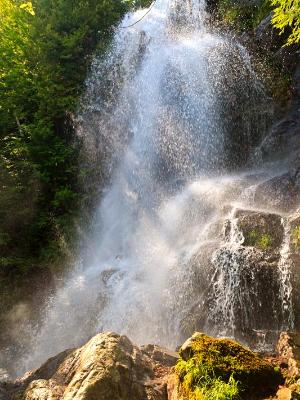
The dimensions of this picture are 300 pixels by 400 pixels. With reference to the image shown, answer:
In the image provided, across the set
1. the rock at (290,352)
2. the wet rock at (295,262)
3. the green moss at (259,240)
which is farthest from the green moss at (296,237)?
the rock at (290,352)

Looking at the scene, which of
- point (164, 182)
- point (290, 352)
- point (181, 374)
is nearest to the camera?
point (181, 374)

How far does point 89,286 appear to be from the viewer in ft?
36.7

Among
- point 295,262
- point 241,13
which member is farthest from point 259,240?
point 241,13

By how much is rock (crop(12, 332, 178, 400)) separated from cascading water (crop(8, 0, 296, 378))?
9.16ft

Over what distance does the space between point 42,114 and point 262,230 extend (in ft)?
34.8

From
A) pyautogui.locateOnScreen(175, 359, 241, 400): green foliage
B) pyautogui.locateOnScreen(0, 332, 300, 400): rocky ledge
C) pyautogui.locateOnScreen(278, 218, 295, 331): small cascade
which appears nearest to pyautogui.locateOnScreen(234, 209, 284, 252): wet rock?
pyautogui.locateOnScreen(278, 218, 295, 331): small cascade

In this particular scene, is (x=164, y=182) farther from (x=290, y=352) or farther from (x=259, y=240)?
(x=290, y=352)

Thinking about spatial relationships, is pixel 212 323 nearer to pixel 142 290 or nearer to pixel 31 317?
pixel 142 290

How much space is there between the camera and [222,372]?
15.0ft

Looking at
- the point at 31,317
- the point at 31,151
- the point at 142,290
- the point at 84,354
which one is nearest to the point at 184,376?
the point at 84,354

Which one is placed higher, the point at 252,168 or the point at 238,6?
the point at 238,6

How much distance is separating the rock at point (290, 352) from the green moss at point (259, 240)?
3.08 m

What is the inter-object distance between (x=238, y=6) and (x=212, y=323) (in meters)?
15.5

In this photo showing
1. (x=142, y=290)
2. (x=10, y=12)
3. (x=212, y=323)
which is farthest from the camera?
(x=10, y=12)
